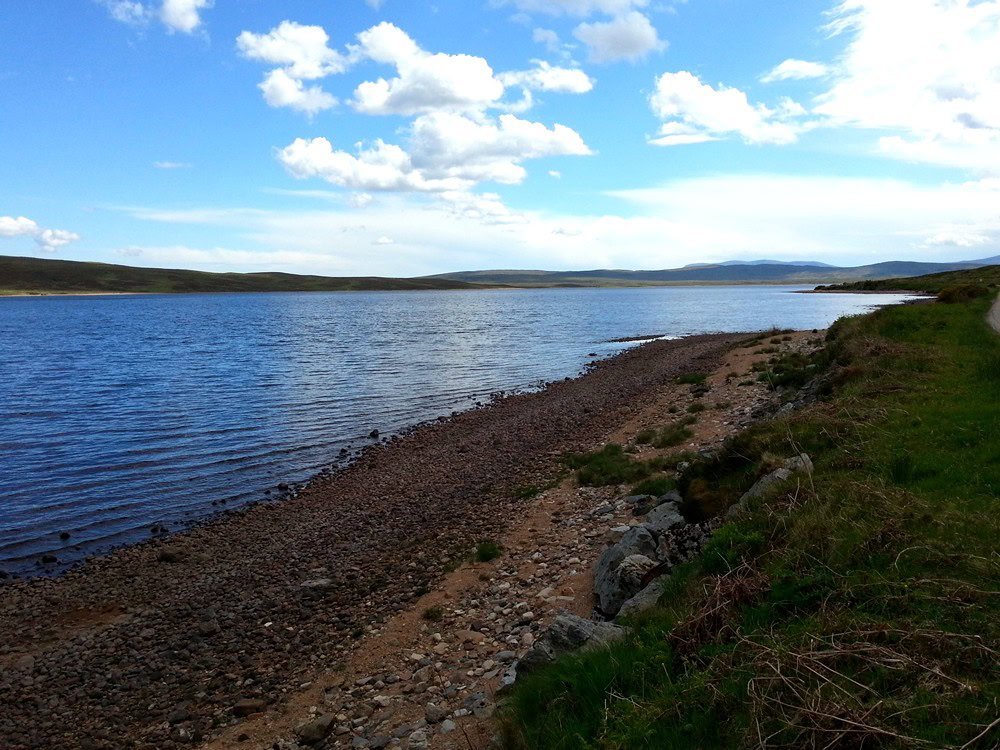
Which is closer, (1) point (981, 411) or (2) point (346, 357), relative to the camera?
(1) point (981, 411)

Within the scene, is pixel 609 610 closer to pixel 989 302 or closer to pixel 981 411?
pixel 981 411

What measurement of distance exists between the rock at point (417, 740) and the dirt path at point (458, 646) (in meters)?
0.03

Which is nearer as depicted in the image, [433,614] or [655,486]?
[433,614]

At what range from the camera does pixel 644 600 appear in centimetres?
780

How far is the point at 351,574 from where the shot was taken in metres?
13.0

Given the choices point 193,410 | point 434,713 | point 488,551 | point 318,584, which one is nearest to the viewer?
point 434,713

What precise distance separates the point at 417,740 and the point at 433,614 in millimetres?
3510

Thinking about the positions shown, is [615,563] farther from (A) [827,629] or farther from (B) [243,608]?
(B) [243,608]

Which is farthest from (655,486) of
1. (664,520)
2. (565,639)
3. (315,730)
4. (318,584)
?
(315,730)

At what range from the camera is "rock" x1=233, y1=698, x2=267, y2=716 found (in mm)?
9070

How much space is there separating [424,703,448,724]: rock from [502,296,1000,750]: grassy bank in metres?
1.47

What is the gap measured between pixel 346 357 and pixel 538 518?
4201 cm

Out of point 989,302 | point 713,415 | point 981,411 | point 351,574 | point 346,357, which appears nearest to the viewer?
point 981,411

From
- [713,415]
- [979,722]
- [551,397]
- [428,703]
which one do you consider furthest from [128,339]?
[979,722]
